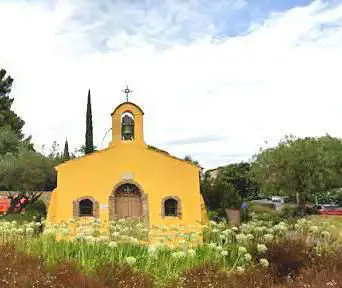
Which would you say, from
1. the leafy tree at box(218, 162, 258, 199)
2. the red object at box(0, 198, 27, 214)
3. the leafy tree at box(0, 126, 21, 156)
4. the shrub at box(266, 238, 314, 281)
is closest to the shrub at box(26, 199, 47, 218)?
the red object at box(0, 198, 27, 214)

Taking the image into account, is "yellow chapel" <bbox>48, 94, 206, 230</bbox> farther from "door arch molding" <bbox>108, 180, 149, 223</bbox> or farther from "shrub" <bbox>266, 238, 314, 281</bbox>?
"shrub" <bbox>266, 238, 314, 281</bbox>

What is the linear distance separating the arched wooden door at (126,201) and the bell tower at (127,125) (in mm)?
1808

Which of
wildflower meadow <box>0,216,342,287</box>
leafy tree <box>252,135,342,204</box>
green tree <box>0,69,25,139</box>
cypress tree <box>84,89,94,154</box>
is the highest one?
green tree <box>0,69,25,139</box>

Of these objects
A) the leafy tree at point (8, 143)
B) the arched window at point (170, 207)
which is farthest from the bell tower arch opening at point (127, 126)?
the leafy tree at point (8, 143)

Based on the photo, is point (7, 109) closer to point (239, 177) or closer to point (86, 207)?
point (239, 177)

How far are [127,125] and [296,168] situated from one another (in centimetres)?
1493

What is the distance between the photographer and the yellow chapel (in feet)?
64.5

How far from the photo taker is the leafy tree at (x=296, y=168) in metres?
31.1

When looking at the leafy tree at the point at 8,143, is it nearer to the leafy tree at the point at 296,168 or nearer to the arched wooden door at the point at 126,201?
the leafy tree at the point at 296,168

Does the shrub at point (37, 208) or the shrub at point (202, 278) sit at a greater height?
the shrub at point (37, 208)

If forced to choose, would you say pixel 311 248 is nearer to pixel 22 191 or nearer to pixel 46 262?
pixel 46 262

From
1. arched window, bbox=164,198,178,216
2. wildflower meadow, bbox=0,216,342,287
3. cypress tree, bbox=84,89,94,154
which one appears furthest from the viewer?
cypress tree, bbox=84,89,94,154

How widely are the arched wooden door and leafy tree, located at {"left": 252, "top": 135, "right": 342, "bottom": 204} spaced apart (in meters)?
14.3

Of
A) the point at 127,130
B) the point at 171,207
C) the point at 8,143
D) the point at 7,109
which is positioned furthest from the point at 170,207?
the point at 7,109
